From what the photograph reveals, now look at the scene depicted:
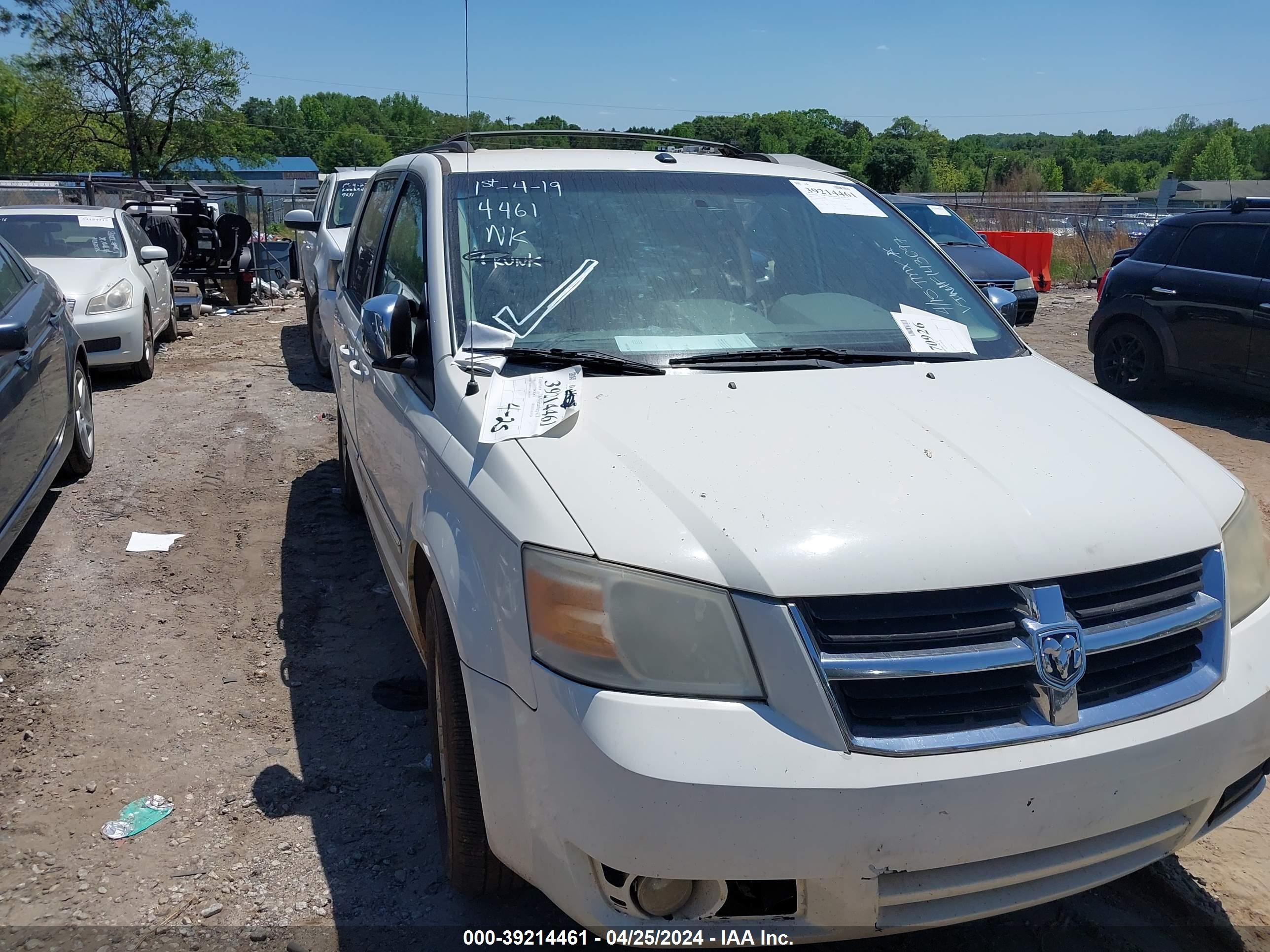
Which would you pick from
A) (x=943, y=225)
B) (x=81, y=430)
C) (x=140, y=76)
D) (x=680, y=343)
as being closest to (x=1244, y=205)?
(x=943, y=225)

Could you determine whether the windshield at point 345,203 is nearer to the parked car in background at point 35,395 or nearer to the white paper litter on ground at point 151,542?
the parked car in background at point 35,395

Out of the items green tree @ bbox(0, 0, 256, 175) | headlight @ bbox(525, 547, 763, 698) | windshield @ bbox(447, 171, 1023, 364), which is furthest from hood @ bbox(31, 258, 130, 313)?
green tree @ bbox(0, 0, 256, 175)

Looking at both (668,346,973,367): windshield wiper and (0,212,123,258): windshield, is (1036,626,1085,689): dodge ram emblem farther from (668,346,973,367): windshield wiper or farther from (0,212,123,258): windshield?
(0,212,123,258): windshield

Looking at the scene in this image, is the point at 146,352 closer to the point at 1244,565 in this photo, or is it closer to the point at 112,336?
the point at 112,336

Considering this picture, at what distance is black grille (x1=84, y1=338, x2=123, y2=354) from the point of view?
886 cm

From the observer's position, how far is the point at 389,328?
2898 millimetres

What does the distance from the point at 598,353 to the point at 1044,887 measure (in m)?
1.66

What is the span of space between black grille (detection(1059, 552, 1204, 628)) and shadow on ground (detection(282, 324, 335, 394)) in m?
6.62

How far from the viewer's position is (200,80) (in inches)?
1832

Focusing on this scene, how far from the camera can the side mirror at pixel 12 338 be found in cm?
464

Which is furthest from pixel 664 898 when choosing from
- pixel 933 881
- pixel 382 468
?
pixel 382 468

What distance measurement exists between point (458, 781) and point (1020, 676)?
1.30 metres

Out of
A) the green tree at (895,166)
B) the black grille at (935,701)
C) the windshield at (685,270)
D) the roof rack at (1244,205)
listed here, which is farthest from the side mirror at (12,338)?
the green tree at (895,166)

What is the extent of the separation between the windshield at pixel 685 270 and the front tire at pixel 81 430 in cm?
391
